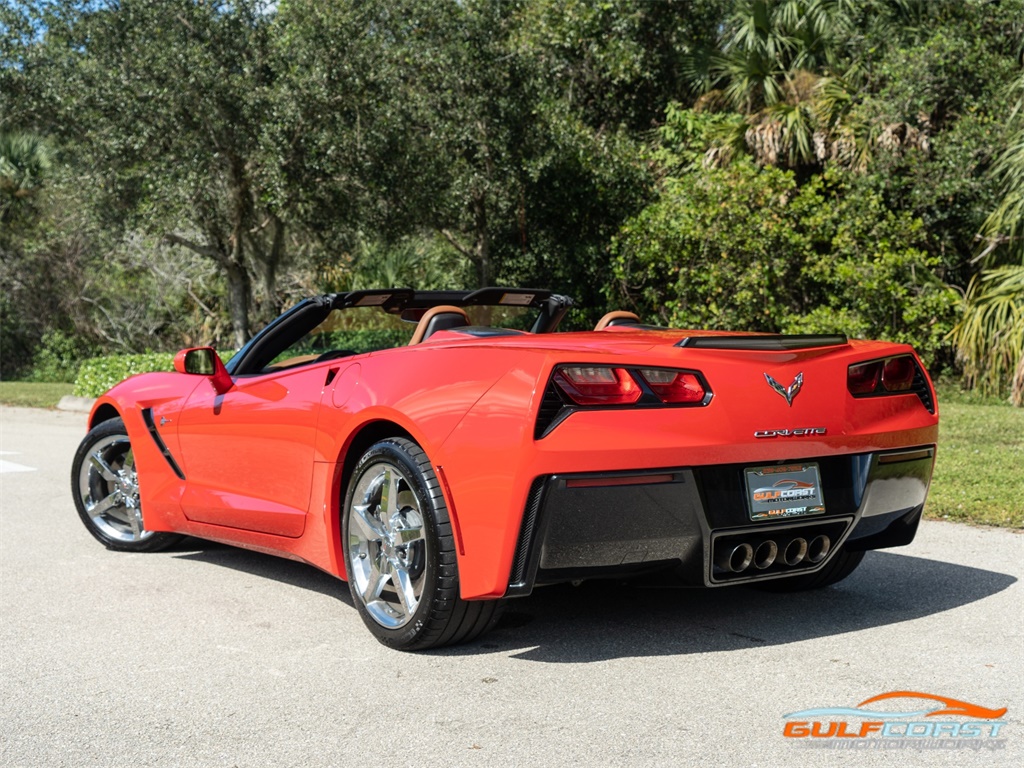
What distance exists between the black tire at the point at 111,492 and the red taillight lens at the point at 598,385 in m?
3.14

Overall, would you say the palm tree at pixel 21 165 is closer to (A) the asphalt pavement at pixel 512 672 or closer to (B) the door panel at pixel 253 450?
(B) the door panel at pixel 253 450

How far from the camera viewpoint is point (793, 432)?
4176 mm

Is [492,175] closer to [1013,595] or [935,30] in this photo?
[935,30]

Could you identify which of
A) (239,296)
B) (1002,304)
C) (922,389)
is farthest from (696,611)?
(239,296)

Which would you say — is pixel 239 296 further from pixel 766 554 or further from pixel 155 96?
pixel 766 554

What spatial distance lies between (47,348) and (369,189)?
14.6 metres

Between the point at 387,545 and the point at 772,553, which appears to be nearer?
the point at 772,553

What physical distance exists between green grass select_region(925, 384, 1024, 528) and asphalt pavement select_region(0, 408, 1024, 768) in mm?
1207

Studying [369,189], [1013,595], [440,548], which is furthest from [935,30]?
[440,548]

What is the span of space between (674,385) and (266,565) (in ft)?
9.45

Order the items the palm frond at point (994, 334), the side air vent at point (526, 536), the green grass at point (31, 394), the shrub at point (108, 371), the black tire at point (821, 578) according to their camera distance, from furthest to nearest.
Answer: the shrub at point (108, 371)
the green grass at point (31, 394)
the palm frond at point (994, 334)
the black tire at point (821, 578)
the side air vent at point (526, 536)

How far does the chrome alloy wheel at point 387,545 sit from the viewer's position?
434 centimetres

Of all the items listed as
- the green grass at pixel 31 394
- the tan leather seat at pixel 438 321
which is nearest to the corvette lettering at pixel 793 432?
the tan leather seat at pixel 438 321

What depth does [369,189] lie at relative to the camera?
17.9 meters
